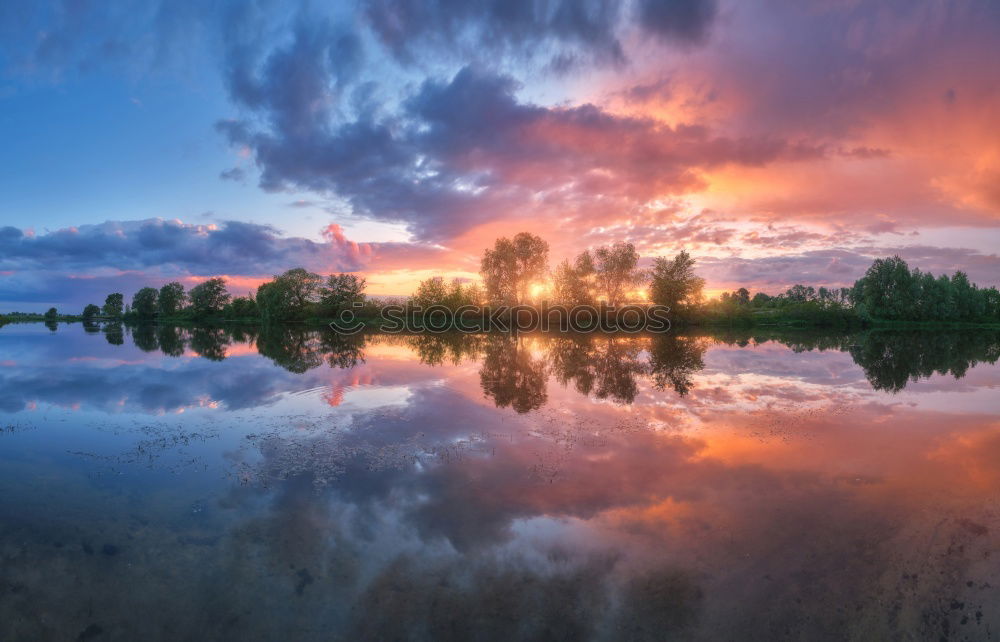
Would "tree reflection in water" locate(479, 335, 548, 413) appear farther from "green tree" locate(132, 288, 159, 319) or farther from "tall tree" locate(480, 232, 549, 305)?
"green tree" locate(132, 288, 159, 319)

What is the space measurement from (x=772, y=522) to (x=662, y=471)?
Answer: 2482mm

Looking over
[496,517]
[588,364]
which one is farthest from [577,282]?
[496,517]

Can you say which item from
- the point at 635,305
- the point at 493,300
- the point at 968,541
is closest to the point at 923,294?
the point at 635,305

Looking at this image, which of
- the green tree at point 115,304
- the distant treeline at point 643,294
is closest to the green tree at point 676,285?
the distant treeline at point 643,294

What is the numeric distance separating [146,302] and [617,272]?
453 ft

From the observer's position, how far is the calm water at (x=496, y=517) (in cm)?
487

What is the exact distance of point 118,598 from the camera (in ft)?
16.9

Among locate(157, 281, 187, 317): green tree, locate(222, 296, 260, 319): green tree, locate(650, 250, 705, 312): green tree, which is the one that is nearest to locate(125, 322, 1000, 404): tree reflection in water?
locate(650, 250, 705, 312): green tree

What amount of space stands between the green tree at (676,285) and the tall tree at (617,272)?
4.04 m

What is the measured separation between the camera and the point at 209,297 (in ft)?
352

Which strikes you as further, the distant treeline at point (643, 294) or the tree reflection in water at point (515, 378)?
the distant treeline at point (643, 294)

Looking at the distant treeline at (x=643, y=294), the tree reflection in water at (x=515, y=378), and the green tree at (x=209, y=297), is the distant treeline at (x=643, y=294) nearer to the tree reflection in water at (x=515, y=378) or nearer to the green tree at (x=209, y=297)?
the green tree at (x=209, y=297)

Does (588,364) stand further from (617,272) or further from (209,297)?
(209,297)

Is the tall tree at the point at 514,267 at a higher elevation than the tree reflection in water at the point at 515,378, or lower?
higher
